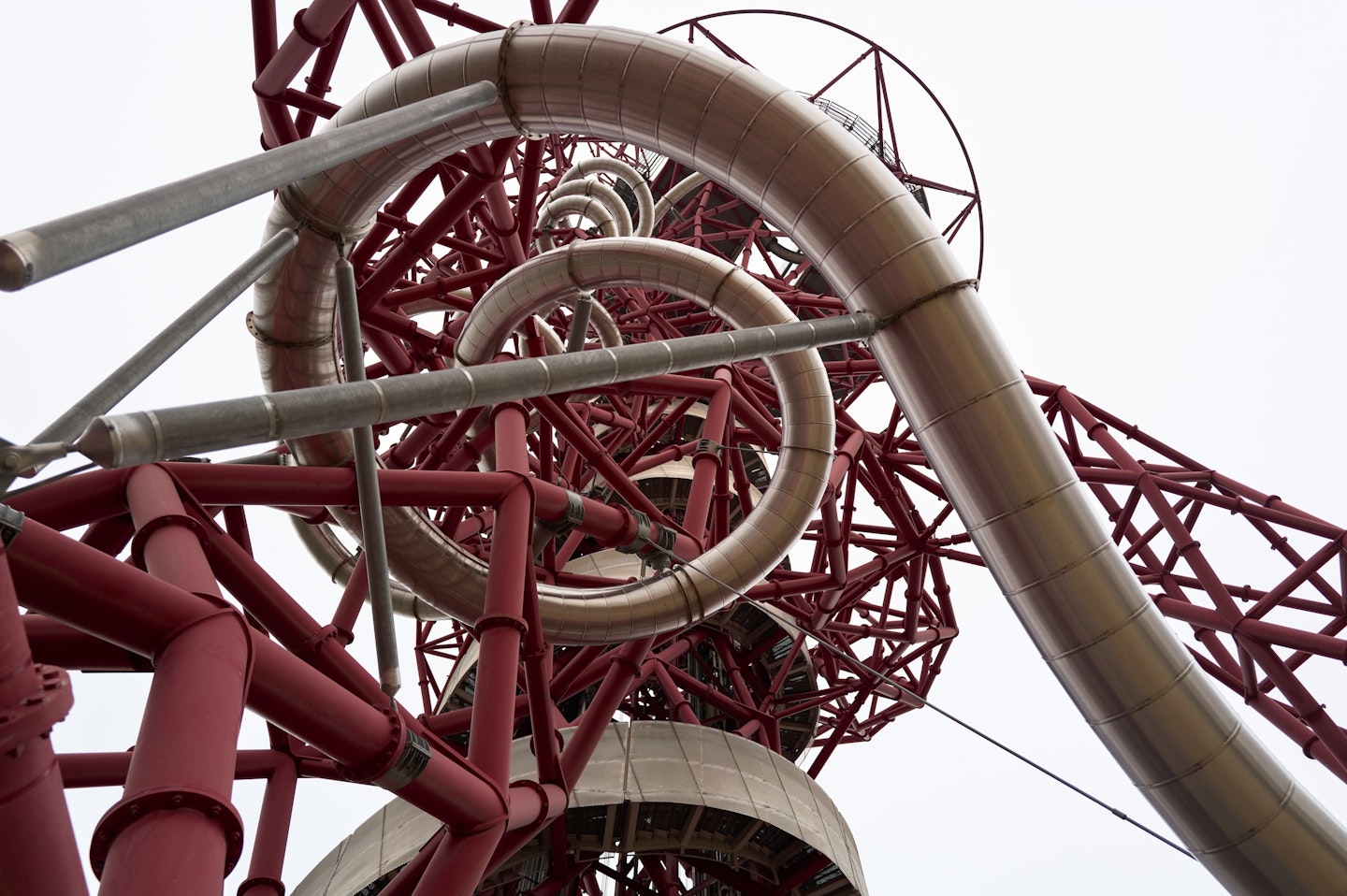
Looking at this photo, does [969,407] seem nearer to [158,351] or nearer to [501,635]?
[501,635]

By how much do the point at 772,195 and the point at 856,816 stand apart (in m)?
67.4


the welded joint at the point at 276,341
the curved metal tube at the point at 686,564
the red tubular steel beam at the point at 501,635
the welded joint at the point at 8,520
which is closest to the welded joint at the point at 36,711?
the welded joint at the point at 8,520

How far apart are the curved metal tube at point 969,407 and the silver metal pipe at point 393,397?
0.65 meters

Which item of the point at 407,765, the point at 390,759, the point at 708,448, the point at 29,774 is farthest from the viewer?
the point at 708,448

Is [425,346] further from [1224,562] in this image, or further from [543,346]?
[1224,562]

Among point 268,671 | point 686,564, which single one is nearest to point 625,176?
point 686,564

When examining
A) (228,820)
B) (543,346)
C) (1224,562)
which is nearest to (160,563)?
(228,820)

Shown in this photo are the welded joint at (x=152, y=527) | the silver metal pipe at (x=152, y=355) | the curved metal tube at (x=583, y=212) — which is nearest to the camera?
the silver metal pipe at (x=152, y=355)

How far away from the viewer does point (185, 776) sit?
14.3 feet

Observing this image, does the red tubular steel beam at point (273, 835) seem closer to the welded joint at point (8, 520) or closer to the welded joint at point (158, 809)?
the welded joint at point (158, 809)

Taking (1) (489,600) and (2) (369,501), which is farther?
(1) (489,600)

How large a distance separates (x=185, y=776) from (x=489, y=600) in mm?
4266

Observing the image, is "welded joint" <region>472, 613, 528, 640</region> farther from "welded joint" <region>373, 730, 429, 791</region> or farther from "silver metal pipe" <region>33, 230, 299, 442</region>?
"silver metal pipe" <region>33, 230, 299, 442</region>

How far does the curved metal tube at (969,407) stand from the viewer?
21.0 ft
